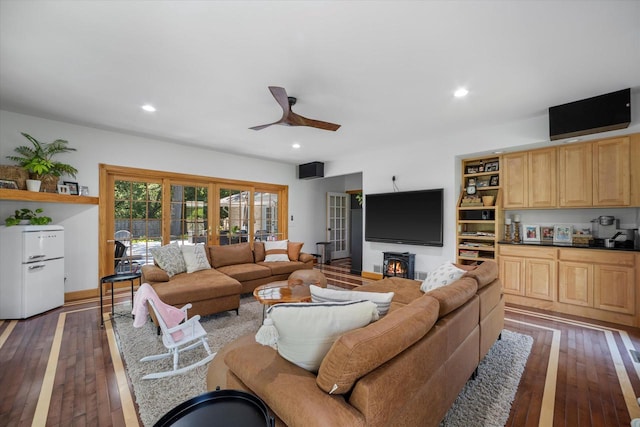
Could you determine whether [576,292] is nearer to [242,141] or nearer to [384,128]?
[384,128]

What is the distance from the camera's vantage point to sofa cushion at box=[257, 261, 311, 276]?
4.64 metres

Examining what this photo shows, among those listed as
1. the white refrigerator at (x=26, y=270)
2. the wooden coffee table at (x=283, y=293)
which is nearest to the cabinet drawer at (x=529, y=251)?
the wooden coffee table at (x=283, y=293)

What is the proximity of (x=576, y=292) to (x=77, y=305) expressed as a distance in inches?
274

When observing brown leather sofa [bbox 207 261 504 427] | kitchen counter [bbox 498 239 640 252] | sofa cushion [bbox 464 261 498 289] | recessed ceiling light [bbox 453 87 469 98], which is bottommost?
brown leather sofa [bbox 207 261 504 427]

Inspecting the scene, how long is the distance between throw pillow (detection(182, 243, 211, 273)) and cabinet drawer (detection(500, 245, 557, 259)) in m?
4.63

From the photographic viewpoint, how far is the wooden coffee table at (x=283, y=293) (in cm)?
275

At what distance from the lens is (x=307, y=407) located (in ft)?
3.39

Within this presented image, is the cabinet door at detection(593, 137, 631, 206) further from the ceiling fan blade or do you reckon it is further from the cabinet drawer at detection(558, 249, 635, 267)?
the ceiling fan blade

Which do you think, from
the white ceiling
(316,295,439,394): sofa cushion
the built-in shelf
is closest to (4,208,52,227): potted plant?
the built-in shelf

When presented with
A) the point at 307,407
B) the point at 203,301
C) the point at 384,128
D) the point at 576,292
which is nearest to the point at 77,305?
the point at 203,301

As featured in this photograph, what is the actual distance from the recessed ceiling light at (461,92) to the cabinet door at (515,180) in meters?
1.84

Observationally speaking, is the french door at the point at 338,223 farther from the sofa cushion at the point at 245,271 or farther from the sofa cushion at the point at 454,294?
the sofa cushion at the point at 454,294

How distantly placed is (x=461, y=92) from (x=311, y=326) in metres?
3.07

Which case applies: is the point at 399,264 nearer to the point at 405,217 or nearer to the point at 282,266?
the point at 405,217
